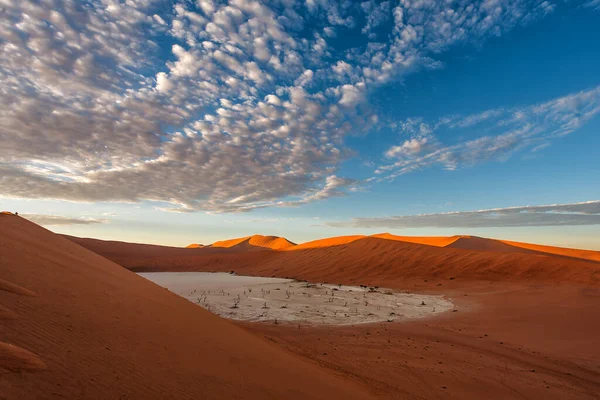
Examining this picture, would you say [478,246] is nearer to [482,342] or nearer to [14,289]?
[482,342]

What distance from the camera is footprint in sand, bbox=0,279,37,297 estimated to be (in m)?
2.64

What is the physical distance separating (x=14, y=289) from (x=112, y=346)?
1.09 metres

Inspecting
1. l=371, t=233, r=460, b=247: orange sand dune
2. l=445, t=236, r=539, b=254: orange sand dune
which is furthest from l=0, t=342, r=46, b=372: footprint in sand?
l=445, t=236, r=539, b=254: orange sand dune

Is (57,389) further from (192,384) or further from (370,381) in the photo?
(370,381)

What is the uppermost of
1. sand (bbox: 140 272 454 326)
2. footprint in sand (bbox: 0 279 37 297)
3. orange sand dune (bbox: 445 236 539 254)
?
orange sand dune (bbox: 445 236 539 254)

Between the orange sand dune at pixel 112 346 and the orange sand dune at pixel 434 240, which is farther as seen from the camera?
the orange sand dune at pixel 434 240

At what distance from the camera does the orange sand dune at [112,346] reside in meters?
1.91

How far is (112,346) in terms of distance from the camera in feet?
8.25

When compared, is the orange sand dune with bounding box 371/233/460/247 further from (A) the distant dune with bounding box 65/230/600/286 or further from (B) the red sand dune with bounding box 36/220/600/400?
(B) the red sand dune with bounding box 36/220/600/400

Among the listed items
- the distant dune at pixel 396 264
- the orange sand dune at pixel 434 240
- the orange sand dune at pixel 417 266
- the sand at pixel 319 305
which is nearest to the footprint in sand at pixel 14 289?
the sand at pixel 319 305

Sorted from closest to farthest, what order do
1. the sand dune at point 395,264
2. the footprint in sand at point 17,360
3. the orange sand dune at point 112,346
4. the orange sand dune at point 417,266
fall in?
the footprint in sand at point 17,360 < the orange sand dune at point 112,346 < the orange sand dune at point 417,266 < the sand dune at point 395,264

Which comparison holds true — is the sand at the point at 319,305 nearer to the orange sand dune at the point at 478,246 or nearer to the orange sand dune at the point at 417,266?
the orange sand dune at the point at 417,266

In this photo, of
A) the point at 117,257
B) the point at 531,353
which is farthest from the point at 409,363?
the point at 117,257

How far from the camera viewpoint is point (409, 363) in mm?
5312
